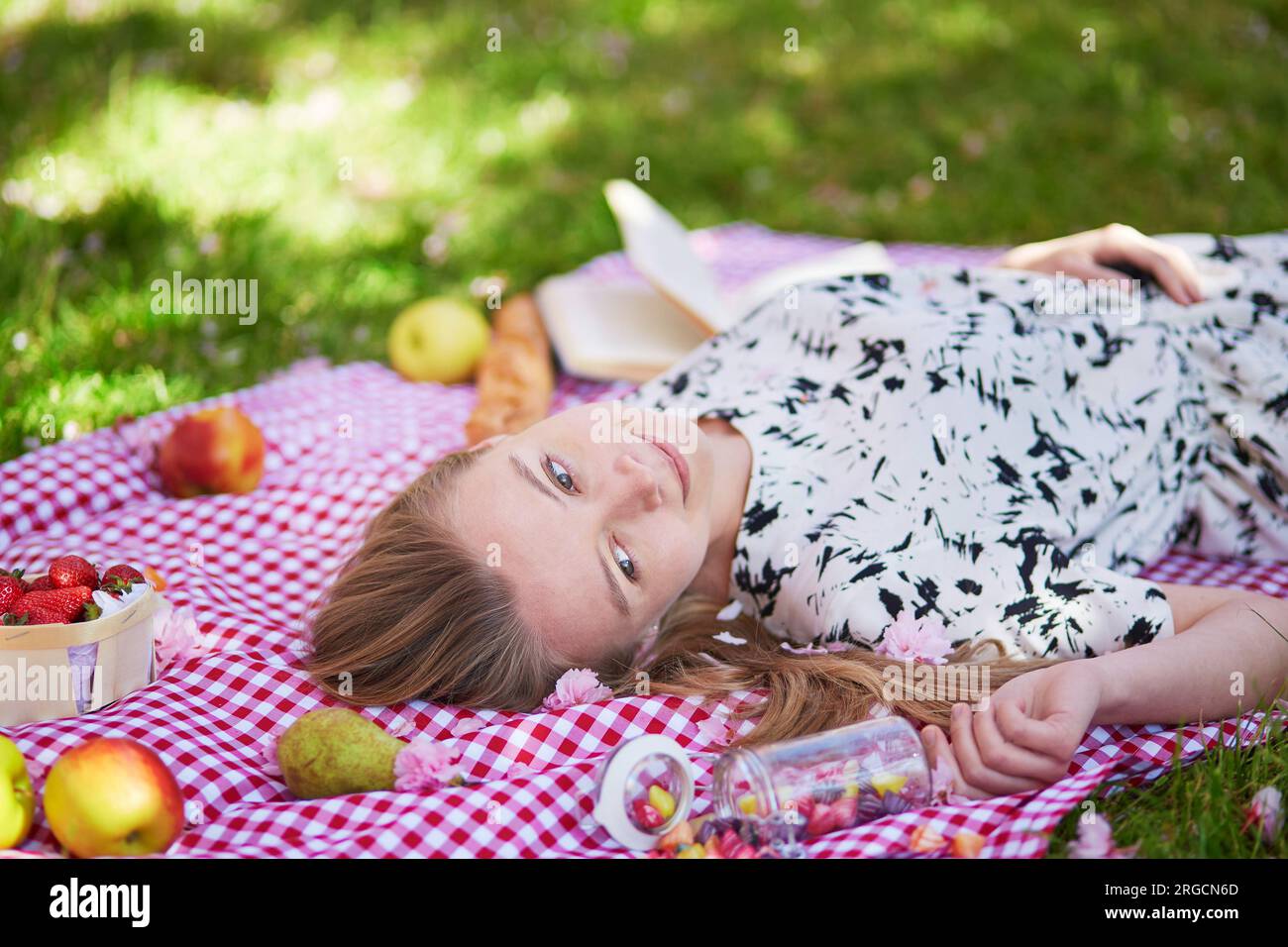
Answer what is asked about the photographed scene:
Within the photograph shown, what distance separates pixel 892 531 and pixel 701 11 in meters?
5.17

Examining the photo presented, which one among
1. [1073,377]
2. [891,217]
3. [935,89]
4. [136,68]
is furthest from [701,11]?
[1073,377]

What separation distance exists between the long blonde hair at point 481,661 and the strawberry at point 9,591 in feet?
1.94

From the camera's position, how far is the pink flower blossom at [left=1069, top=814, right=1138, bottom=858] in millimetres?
2027

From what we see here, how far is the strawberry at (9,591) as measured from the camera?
229 centimetres

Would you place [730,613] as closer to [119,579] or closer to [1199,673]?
[1199,673]

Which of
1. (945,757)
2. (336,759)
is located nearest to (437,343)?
(336,759)

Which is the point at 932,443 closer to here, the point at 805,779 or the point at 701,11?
the point at 805,779

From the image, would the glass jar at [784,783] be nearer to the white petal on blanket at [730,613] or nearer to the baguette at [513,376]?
the white petal on blanket at [730,613]

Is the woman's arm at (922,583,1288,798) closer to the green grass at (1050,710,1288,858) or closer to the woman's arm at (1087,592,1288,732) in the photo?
the woman's arm at (1087,592,1288,732)

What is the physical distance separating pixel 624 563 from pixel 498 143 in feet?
12.3

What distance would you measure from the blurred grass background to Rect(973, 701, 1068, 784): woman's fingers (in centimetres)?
255

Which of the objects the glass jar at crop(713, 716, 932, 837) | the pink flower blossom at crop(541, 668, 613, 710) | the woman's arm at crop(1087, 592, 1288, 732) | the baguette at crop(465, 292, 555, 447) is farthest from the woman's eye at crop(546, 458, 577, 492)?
the woman's arm at crop(1087, 592, 1288, 732)

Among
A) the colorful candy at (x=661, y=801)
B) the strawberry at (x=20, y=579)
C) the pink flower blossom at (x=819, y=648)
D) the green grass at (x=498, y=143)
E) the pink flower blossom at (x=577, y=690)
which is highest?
the green grass at (x=498, y=143)

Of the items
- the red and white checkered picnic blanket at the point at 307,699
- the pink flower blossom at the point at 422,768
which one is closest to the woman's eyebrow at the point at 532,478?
A: the red and white checkered picnic blanket at the point at 307,699
